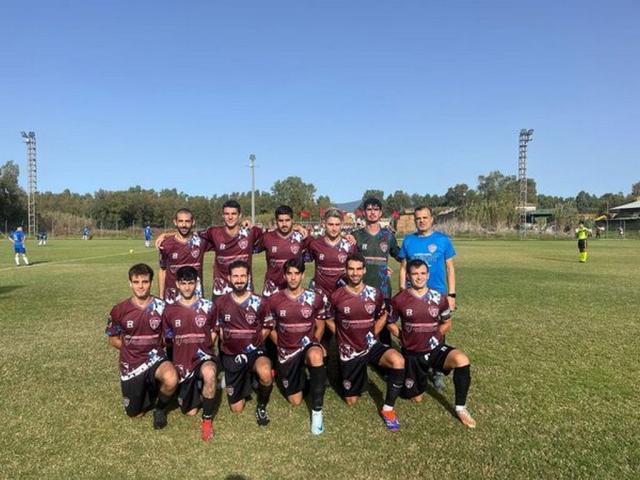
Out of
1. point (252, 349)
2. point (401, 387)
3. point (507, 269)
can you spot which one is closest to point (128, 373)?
point (252, 349)

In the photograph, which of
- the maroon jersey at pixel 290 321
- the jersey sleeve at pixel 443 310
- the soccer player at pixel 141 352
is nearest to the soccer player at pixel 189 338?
the soccer player at pixel 141 352

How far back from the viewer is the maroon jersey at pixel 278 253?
235 inches

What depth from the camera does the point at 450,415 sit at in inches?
186

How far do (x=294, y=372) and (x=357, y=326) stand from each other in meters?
0.84

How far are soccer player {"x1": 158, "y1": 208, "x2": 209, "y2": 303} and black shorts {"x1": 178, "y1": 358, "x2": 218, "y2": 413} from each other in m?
1.46

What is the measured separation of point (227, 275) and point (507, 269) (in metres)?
15.4

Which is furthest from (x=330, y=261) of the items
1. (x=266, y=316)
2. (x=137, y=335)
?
(x=137, y=335)

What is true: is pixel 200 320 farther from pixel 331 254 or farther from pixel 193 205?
pixel 193 205

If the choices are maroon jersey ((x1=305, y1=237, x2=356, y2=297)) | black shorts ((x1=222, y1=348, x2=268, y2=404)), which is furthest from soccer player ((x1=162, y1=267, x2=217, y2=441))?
maroon jersey ((x1=305, y1=237, x2=356, y2=297))

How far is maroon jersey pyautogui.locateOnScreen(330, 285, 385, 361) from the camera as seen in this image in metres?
5.16

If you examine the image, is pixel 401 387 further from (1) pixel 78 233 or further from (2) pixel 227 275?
(1) pixel 78 233

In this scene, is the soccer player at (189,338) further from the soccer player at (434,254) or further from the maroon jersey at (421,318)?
the soccer player at (434,254)

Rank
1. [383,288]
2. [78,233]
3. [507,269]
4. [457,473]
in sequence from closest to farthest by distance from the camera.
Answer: [457,473], [383,288], [507,269], [78,233]

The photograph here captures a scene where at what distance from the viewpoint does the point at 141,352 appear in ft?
15.7
